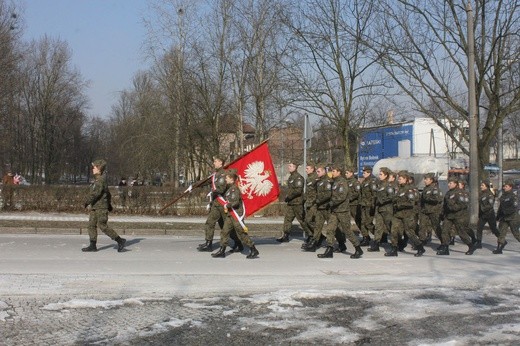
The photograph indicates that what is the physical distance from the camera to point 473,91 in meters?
16.4

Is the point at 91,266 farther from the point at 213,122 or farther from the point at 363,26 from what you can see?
the point at 213,122

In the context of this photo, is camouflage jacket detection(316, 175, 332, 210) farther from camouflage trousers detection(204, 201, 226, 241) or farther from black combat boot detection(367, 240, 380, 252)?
camouflage trousers detection(204, 201, 226, 241)

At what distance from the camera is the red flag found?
1356 centimetres

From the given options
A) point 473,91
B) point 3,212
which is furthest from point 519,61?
point 3,212

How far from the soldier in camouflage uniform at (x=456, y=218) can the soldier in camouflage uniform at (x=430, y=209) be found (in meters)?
0.24

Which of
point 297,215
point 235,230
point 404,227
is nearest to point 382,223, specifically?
point 404,227

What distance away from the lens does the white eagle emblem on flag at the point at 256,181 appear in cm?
1357

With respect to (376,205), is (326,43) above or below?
above

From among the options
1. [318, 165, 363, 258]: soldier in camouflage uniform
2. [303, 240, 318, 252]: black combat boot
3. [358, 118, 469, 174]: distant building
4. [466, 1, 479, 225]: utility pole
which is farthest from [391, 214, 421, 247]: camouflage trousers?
[358, 118, 469, 174]: distant building

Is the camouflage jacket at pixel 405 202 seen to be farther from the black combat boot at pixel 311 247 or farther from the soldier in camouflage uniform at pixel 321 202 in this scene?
the black combat boot at pixel 311 247

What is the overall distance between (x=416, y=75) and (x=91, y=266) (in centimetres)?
1166

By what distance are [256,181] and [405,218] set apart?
337 cm

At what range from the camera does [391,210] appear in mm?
12688

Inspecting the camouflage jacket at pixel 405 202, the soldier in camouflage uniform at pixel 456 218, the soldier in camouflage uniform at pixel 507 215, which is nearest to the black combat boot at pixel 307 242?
the camouflage jacket at pixel 405 202
